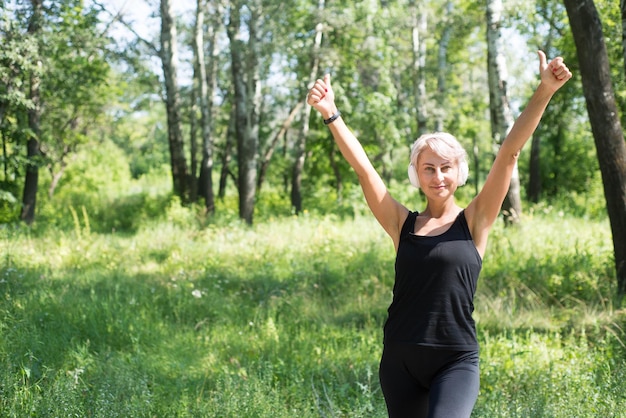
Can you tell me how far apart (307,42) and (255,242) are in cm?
974

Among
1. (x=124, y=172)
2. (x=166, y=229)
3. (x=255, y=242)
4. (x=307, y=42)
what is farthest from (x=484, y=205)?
(x=124, y=172)

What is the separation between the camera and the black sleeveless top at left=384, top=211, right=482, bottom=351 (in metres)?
2.79

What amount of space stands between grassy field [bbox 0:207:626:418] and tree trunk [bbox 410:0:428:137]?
10.7 m

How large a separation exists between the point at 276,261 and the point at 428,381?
7.70 m

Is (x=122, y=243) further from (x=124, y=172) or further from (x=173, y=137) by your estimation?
(x=124, y=172)

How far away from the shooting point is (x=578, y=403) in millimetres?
4312

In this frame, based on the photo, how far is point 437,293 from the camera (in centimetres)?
280

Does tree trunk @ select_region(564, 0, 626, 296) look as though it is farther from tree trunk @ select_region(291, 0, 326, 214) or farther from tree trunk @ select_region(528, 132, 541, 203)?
tree trunk @ select_region(528, 132, 541, 203)

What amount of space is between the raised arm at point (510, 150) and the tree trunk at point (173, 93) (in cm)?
1612

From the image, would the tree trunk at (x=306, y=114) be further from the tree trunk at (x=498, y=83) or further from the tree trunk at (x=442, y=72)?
the tree trunk at (x=498, y=83)

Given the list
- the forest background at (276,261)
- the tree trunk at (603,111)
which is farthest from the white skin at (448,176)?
the tree trunk at (603,111)

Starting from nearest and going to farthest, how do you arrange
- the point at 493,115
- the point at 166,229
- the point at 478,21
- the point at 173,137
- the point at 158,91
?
1. the point at 493,115
2. the point at 166,229
3. the point at 173,137
4. the point at 478,21
5. the point at 158,91

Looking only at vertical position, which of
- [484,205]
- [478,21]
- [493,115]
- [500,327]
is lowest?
[500,327]

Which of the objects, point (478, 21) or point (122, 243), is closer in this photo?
point (122, 243)
